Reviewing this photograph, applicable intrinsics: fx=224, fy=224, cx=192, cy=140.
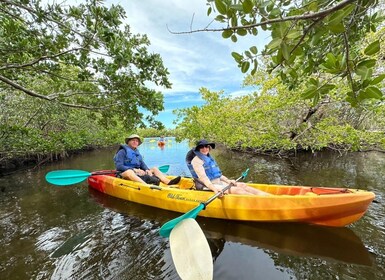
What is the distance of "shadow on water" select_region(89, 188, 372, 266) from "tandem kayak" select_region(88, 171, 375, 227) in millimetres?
192

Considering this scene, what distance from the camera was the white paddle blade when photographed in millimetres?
2718

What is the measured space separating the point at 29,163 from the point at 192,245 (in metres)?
15.7

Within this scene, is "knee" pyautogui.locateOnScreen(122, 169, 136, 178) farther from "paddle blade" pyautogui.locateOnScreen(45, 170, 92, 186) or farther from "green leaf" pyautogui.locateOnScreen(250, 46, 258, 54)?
"green leaf" pyautogui.locateOnScreen(250, 46, 258, 54)

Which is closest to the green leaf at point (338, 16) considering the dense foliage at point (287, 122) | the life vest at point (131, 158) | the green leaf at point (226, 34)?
the green leaf at point (226, 34)

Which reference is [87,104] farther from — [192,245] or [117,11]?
[192,245]

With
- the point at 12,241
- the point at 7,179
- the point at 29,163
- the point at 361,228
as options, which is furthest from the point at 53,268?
the point at 29,163

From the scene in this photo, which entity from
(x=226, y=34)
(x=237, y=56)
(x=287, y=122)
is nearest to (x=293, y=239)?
(x=237, y=56)

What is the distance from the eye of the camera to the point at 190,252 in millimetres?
2977

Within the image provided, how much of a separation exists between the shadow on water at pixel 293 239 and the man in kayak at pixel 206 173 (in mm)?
694

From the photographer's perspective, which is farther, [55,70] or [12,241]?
[55,70]

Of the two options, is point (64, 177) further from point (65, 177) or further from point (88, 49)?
point (88, 49)

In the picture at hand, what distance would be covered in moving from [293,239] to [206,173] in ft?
6.98

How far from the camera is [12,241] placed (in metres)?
4.27

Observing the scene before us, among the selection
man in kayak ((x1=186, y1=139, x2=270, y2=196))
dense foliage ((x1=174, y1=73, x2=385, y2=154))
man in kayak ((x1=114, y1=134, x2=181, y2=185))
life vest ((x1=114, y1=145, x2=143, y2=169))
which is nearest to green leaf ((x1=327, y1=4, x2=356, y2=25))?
man in kayak ((x1=186, y1=139, x2=270, y2=196))
